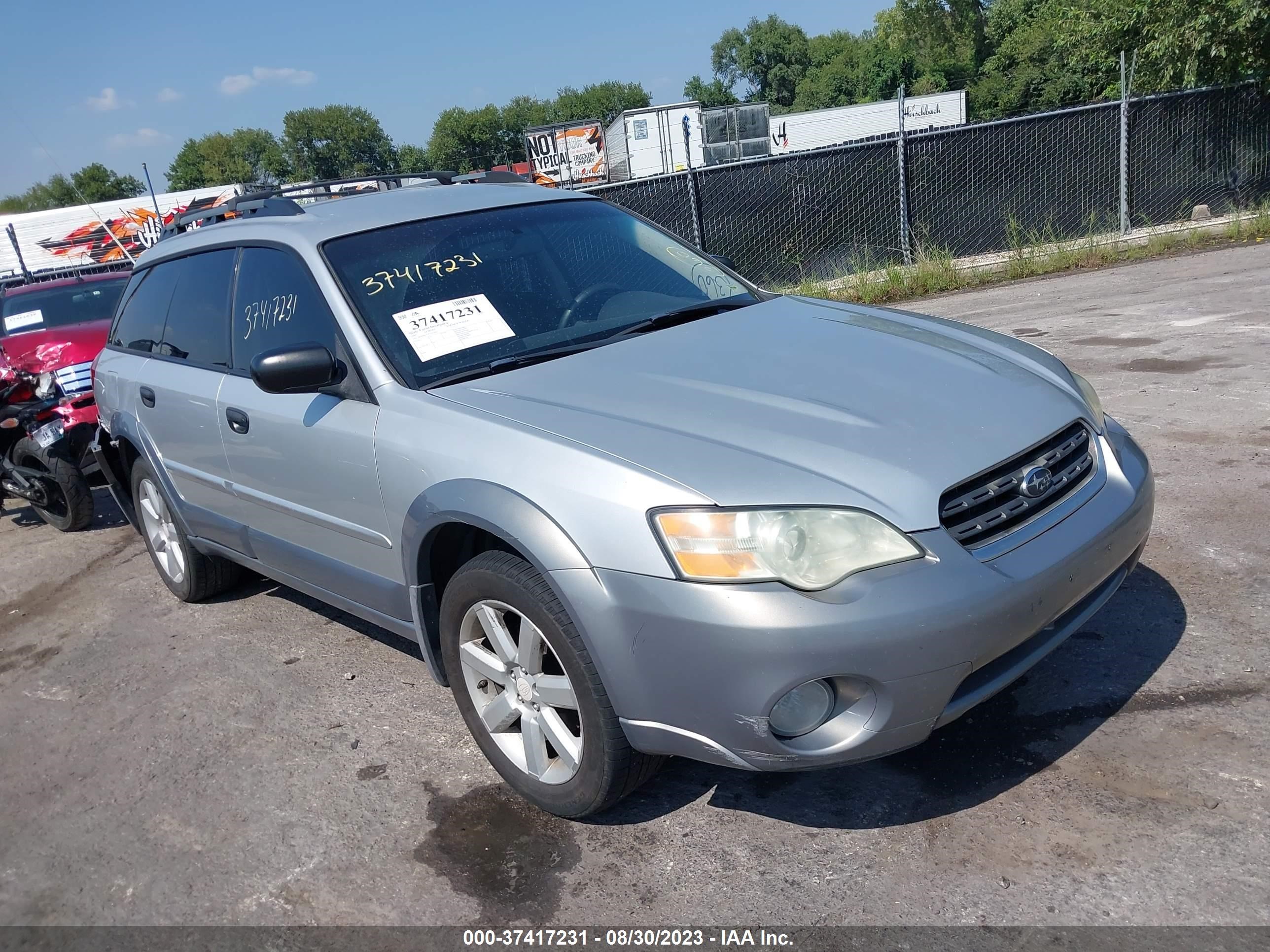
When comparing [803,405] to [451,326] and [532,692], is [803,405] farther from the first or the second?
[451,326]

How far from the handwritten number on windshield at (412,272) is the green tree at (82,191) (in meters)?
61.7

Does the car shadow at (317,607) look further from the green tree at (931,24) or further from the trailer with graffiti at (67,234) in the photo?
the green tree at (931,24)

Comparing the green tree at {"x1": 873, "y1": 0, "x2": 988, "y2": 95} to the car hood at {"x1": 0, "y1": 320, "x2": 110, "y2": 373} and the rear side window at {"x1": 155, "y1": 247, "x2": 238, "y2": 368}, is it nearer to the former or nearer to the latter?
the car hood at {"x1": 0, "y1": 320, "x2": 110, "y2": 373}

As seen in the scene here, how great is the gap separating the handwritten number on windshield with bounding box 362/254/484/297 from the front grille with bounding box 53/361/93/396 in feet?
15.2

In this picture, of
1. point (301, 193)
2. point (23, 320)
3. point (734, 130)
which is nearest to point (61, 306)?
point (23, 320)

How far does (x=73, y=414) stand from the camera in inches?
279

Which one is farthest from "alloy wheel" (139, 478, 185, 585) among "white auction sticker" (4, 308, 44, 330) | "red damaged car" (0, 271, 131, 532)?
"white auction sticker" (4, 308, 44, 330)

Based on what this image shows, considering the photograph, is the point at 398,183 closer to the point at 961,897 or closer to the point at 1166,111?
the point at 961,897

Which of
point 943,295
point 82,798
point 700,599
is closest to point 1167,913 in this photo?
point 700,599

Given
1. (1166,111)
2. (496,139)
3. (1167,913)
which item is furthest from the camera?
(496,139)

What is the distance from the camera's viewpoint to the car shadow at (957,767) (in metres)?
2.80

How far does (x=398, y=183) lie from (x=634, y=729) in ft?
12.4

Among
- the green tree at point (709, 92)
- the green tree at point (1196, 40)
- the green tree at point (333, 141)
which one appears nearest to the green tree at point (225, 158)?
the green tree at point (333, 141)

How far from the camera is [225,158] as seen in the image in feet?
359
